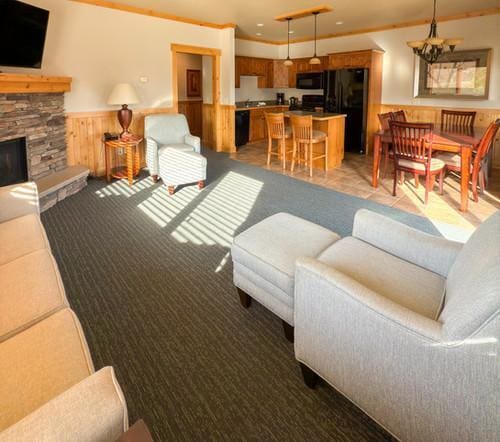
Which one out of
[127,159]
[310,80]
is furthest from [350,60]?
[127,159]

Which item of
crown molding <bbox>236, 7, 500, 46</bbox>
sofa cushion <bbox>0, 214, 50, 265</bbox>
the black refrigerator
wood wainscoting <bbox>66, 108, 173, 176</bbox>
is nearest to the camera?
sofa cushion <bbox>0, 214, 50, 265</bbox>

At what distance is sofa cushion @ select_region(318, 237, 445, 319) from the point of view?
1.56 metres

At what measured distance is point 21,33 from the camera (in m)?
3.90

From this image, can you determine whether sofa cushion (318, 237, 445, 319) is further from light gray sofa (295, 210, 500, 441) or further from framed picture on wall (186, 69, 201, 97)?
framed picture on wall (186, 69, 201, 97)

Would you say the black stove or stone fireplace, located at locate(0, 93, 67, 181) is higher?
the black stove

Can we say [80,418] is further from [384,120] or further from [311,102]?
[311,102]

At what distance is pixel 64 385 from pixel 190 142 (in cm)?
469

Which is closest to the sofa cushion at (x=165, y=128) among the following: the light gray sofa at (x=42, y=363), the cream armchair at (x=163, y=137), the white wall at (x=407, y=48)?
the cream armchair at (x=163, y=137)

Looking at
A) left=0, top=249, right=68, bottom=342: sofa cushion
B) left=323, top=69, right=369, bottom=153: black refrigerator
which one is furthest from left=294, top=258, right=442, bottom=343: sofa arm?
left=323, top=69, right=369, bottom=153: black refrigerator

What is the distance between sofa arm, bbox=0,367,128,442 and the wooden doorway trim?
6341mm

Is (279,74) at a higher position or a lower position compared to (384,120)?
higher

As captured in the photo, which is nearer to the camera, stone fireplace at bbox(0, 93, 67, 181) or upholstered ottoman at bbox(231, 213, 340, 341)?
upholstered ottoman at bbox(231, 213, 340, 341)

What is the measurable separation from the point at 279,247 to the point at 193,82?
25.5ft

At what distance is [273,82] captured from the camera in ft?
31.1
